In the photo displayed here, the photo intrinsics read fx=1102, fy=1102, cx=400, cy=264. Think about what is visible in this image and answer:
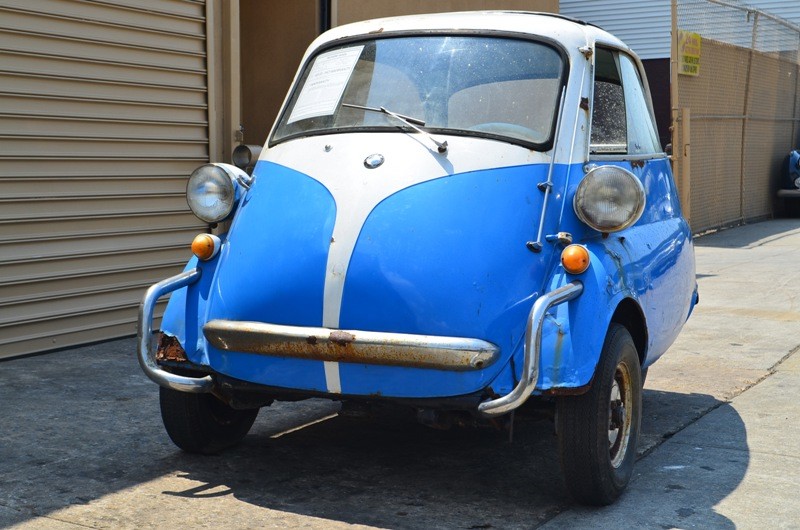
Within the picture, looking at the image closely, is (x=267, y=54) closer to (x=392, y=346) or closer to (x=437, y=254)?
(x=437, y=254)

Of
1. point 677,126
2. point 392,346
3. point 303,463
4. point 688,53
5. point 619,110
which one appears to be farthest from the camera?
point 688,53

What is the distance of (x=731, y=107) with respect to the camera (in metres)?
16.5

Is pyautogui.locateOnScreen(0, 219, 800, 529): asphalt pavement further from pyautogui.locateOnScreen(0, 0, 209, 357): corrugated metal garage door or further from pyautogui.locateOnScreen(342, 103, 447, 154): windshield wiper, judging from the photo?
pyautogui.locateOnScreen(342, 103, 447, 154): windshield wiper

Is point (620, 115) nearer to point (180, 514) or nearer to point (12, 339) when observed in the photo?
point (180, 514)

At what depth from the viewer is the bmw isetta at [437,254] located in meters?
4.22

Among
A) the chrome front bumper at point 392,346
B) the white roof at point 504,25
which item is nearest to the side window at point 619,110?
the white roof at point 504,25

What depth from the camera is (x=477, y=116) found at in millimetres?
4844

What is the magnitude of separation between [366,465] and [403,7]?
7547mm

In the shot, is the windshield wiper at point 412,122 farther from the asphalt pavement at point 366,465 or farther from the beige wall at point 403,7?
the beige wall at point 403,7

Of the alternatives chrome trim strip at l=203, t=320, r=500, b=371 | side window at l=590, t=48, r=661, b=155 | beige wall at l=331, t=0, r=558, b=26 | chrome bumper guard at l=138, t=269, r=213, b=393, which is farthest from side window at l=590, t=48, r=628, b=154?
beige wall at l=331, t=0, r=558, b=26

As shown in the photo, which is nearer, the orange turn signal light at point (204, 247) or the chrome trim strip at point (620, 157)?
the orange turn signal light at point (204, 247)

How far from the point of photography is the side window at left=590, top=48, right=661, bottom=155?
5.17 metres

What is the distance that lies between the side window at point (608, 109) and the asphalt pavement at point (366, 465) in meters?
1.45

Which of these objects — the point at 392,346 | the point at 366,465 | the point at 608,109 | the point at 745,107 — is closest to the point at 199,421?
the point at 366,465
